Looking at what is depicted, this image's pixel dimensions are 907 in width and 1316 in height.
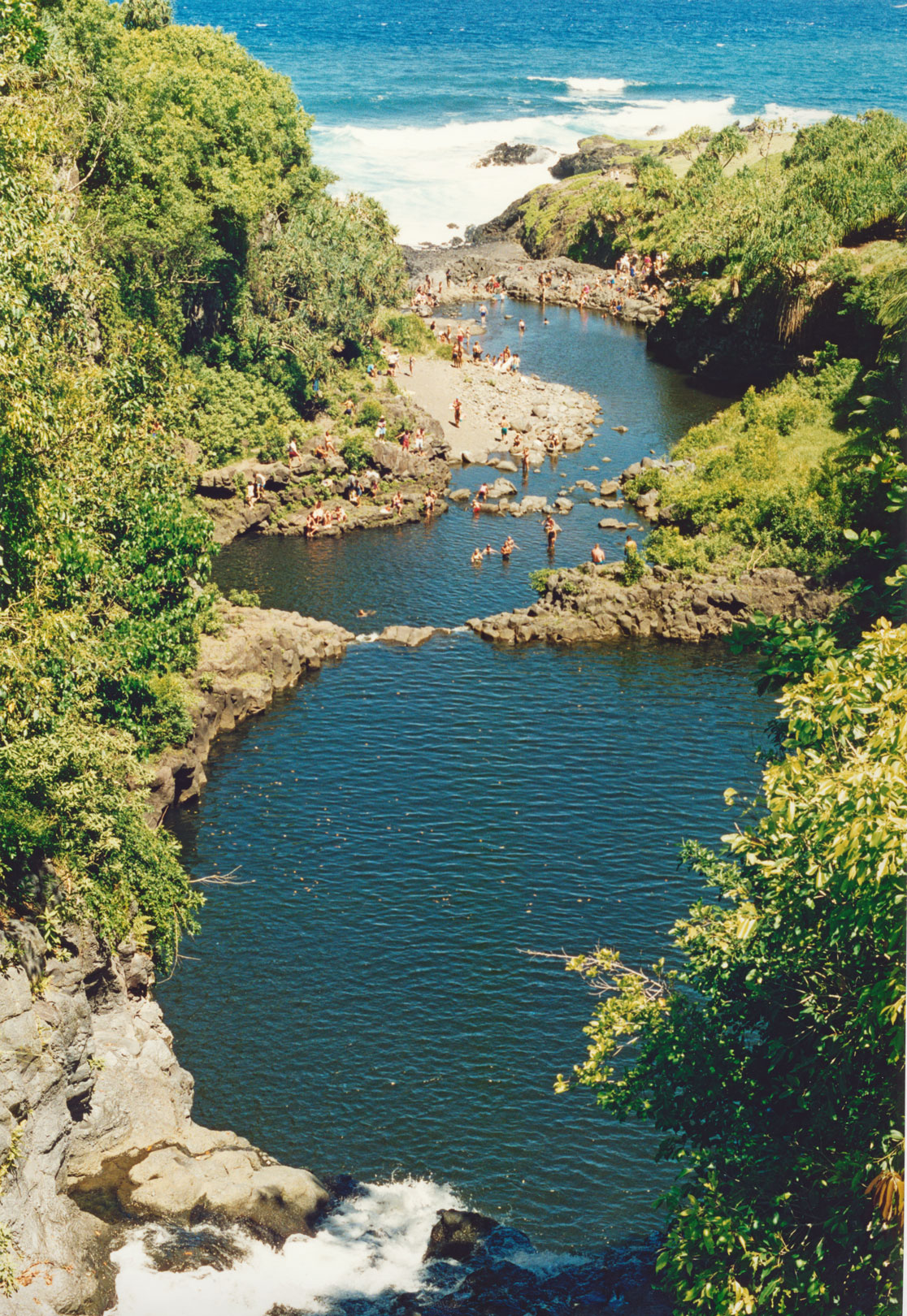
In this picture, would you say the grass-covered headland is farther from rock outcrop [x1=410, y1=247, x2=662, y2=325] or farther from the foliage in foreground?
rock outcrop [x1=410, y1=247, x2=662, y2=325]

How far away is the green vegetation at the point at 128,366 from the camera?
1104 inches

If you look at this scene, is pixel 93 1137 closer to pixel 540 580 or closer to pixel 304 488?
pixel 540 580

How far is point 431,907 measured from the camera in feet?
138

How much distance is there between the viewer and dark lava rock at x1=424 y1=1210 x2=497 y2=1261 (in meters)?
29.5

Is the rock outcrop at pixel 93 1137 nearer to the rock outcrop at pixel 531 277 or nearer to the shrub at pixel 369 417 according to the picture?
the shrub at pixel 369 417

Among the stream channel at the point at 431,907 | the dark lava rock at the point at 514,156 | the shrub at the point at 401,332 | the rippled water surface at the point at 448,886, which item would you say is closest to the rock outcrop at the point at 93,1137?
the stream channel at the point at 431,907

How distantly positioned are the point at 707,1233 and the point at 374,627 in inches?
1903

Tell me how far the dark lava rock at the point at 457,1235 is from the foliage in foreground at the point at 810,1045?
9.78 m

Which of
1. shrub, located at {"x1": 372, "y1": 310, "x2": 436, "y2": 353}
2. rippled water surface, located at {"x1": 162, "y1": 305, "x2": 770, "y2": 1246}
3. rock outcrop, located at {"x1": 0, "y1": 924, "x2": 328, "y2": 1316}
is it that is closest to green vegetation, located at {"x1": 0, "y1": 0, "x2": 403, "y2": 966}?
rock outcrop, located at {"x1": 0, "y1": 924, "x2": 328, "y2": 1316}

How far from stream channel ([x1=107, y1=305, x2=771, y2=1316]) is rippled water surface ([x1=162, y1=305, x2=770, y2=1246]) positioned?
0.30ft

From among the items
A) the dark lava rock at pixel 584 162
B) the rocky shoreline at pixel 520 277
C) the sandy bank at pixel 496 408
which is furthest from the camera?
the dark lava rock at pixel 584 162

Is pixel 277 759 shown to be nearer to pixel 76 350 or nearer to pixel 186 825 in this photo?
pixel 186 825

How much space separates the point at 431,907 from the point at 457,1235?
44.1 ft

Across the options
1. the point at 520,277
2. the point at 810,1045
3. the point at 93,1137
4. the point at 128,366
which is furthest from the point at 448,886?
the point at 520,277
